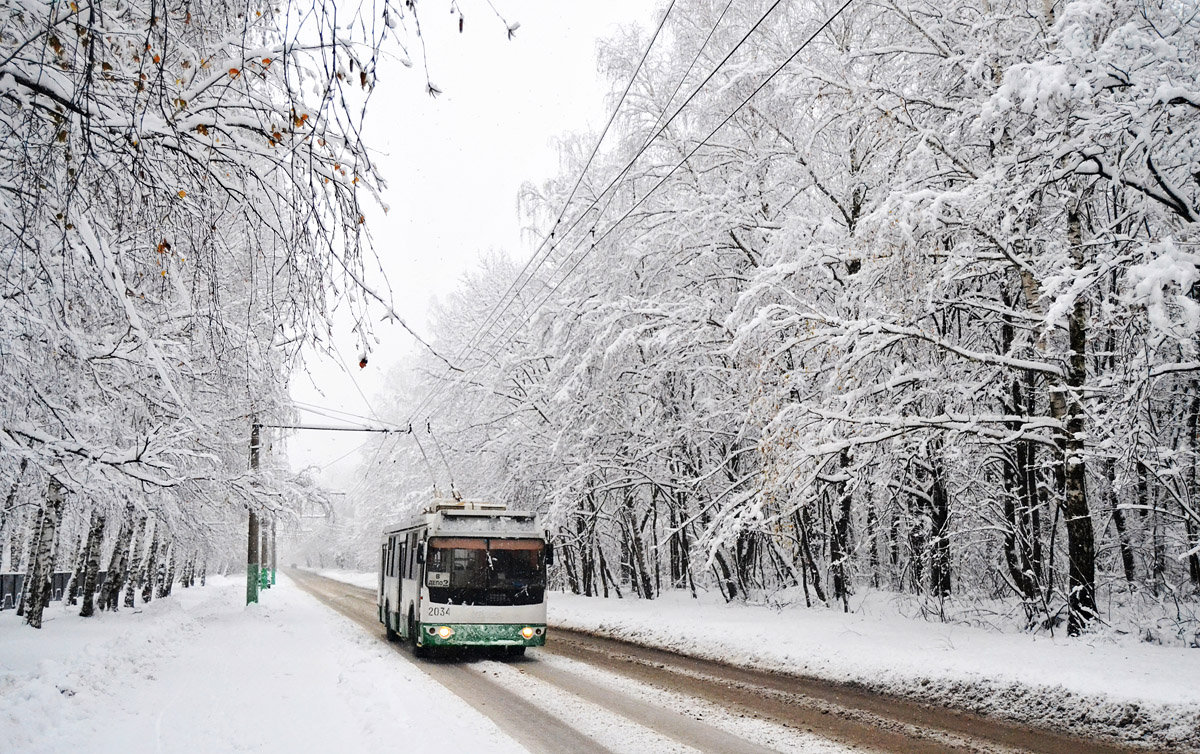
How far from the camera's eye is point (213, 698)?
397 inches

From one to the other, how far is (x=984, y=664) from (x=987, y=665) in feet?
→ 0.26

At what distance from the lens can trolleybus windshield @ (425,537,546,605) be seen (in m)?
15.0

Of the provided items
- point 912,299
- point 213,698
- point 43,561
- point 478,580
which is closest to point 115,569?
point 43,561

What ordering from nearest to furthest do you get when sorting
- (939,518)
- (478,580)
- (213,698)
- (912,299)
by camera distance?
1. (213,698)
2. (912,299)
3. (939,518)
4. (478,580)

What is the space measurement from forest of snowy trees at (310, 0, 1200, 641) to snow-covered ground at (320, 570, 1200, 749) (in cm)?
107

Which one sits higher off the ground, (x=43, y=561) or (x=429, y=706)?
(x=43, y=561)

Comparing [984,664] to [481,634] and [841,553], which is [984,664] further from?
[481,634]

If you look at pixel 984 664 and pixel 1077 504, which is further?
pixel 1077 504

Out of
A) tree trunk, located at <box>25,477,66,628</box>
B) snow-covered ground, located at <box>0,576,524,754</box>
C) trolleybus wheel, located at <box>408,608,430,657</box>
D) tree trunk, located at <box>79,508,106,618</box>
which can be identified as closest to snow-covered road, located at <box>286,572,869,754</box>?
snow-covered ground, located at <box>0,576,524,754</box>

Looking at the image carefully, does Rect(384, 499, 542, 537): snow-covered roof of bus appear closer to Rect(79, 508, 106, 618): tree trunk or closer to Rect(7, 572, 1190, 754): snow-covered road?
Rect(7, 572, 1190, 754): snow-covered road

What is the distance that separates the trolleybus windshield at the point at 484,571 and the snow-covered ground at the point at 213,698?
165 centimetres

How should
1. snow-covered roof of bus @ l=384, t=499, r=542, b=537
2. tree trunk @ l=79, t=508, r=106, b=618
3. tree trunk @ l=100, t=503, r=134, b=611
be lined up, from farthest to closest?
1. tree trunk @ l=100, t=503, r=134, b=611
2. tree trunk @ l=79, t=508, r=106, b=618
3. snow-covered roof of bus @ l=384, t=499, r=542, b=537

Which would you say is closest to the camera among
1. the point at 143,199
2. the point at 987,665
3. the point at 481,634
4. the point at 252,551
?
the point at 143,199

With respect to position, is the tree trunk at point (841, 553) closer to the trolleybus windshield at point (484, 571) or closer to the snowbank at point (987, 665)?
the snowbank at point (987, 665)
